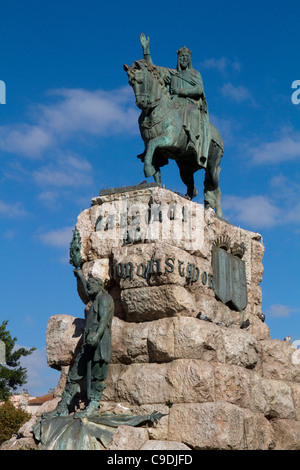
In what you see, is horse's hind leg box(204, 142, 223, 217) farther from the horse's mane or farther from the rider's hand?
the rider's hand

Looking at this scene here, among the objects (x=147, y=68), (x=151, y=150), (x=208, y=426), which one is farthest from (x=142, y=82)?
(x=208, y=426)

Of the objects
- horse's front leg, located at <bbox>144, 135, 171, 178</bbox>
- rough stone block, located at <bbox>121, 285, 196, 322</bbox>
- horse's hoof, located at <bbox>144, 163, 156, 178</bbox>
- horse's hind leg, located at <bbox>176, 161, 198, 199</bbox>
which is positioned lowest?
rough stone block, located at <bbox>121, 285, 196, 322</bbox>

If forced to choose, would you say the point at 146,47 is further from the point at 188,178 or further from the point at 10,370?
the point at 10,370

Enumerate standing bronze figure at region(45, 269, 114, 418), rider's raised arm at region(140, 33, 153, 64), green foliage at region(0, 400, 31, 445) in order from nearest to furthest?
standing bronze figure at region(45, 269, 114, 418) → rider's raised arm at region(140, 33, 153, 64) → green foliage at region(0, 400, 31, 445)

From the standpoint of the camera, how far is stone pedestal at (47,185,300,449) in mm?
11172

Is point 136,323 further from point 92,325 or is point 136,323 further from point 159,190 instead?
point 159,190

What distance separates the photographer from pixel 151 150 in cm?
1343

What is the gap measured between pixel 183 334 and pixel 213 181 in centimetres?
492

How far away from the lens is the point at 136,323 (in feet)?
39.5

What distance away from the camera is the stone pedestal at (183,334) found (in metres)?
11.2

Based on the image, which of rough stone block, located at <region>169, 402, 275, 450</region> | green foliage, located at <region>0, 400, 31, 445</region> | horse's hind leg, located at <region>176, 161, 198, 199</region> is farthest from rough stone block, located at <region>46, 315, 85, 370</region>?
green foliage, located at <region>0, 400, 31, 445</region>

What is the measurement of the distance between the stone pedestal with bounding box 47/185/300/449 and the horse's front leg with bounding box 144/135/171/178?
28.7 inches
